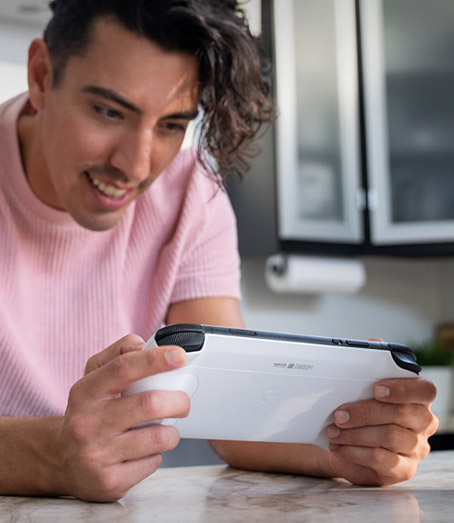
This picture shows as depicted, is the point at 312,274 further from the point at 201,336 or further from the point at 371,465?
the point at 201,336

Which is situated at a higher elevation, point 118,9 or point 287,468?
point 118,9

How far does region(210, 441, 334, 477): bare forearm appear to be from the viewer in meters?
0.94

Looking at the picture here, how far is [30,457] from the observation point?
2.58 feet

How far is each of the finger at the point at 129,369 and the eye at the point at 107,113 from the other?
52 cm

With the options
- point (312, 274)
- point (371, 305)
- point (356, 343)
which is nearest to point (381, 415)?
point (356, 343)

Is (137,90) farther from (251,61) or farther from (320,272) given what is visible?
(320,272)

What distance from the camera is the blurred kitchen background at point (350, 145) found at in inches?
86.5

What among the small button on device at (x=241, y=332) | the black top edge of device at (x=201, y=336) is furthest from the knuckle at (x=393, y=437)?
the small button on device at (x=241, y=332)

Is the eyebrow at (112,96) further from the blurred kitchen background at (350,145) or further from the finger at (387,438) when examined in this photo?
the blurred kitchen background at (350,145)

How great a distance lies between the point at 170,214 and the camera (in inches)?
53.3

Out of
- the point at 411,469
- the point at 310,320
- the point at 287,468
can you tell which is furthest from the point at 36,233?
the point at 310,320

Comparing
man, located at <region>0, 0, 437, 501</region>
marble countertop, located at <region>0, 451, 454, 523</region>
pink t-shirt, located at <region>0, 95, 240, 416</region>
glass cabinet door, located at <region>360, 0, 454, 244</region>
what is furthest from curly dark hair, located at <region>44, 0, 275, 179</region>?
glass cabinet door, located at <region>360, 0, 454, 244</region>

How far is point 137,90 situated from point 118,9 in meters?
0.15

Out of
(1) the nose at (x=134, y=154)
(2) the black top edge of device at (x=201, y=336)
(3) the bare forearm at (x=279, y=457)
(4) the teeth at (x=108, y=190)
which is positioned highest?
(1) the nose at (x=134, y=154)
